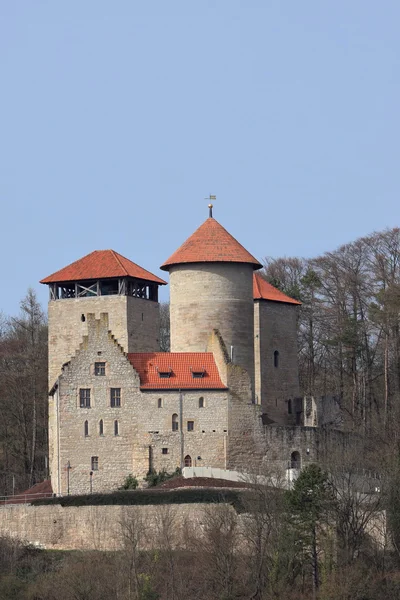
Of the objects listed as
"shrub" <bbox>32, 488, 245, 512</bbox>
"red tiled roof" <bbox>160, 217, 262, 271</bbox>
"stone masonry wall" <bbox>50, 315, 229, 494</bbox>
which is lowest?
"shrub" <bbox>32, 488, 245, 512</bbox>

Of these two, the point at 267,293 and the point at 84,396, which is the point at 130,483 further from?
the point at 267,293

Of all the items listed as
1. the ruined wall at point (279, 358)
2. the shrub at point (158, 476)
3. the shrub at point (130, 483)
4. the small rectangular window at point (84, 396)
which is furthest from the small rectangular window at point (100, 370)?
the ruined wall at point (279, 358)

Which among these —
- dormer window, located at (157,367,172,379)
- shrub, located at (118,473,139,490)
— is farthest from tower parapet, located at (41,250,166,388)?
shrub, located at (118,473,139,490)

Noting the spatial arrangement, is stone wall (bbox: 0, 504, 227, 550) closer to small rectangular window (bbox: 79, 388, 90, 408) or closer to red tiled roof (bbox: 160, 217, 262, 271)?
small rectangular window (bbox: 79, 388, 90, 408)

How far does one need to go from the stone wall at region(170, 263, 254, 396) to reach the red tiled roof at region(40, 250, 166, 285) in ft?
11.2

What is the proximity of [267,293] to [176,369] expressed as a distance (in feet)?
37.9

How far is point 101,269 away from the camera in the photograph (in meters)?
96.1

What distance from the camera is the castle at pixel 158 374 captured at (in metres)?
87.8

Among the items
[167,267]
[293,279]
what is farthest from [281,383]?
[293,279]

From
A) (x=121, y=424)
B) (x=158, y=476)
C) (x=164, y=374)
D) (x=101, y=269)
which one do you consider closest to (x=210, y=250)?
(x=101, y=269)

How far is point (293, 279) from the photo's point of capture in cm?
11300

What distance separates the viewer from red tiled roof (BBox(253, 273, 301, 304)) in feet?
324

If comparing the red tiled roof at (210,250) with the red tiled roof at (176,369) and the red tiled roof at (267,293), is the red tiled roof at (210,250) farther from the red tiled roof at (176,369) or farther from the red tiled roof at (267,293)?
the red tiled roof at (176,369)

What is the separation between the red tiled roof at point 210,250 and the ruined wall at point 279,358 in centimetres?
516
